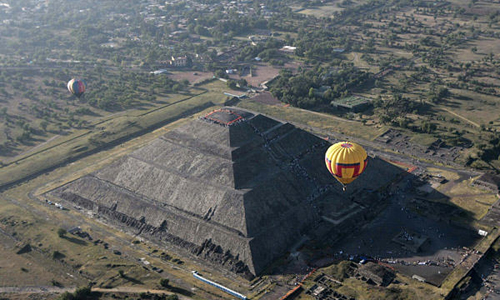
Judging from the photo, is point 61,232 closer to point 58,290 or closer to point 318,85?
point 58,290

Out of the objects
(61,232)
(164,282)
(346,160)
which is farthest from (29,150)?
(346,160)

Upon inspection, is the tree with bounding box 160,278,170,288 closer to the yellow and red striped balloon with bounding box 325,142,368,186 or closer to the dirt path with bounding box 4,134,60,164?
the yellow and red striped balloon with bounding box 325,142,368,186

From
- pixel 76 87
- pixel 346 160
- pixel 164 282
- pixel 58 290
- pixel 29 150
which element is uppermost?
pixel 76 87

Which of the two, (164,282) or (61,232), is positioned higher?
(164,282)

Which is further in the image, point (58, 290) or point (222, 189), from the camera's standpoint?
point (222, 189)

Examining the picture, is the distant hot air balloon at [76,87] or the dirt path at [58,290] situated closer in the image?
the dirt path at [58,290]

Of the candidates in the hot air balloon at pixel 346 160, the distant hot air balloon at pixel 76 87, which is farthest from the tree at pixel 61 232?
the distant hot air balloon at pixel 76 87

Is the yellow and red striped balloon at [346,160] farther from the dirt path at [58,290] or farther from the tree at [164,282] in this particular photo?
the tree at [164,282]

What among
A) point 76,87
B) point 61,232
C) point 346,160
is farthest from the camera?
point 76,87

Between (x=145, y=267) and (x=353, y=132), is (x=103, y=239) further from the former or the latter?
(x=353, y=132)
